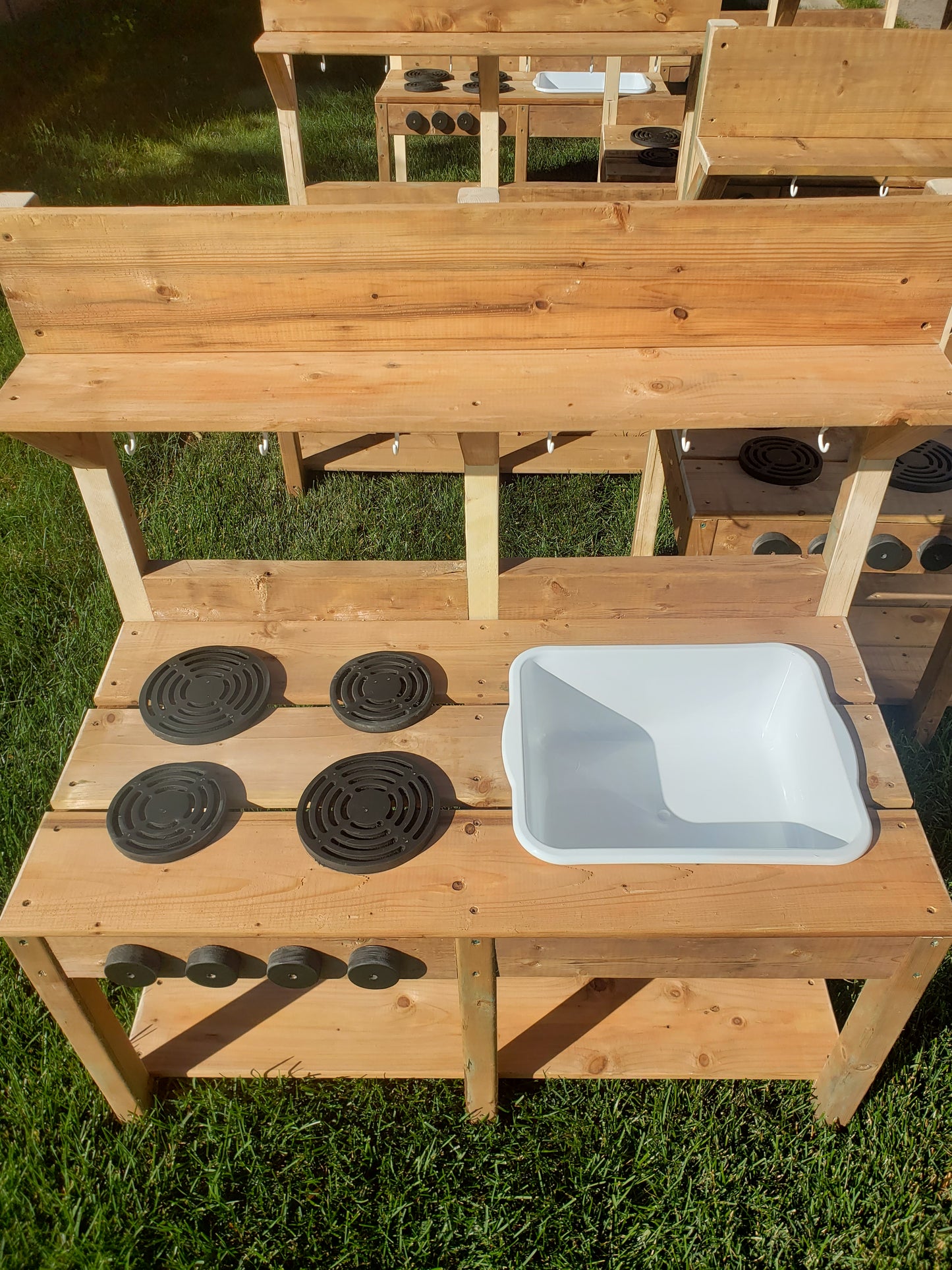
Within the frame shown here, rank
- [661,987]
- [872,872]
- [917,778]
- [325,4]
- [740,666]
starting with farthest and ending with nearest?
1. [325,4]
2. [917,778]
3. [661,987]
4. [740,666]
5. [872,872]

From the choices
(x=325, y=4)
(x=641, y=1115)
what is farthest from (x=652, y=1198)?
(x=325, y=4)

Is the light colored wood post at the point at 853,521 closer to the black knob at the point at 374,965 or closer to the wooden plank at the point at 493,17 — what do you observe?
the black knob at the point at 374,965

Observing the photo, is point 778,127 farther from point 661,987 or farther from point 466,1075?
point 466,1075

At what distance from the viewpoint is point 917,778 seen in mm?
3107

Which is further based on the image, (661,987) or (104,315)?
(661,987)

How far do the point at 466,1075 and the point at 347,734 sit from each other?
85 centimetres

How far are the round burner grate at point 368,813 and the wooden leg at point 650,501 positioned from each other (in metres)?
1.95

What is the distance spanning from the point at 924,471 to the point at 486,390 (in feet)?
6.14

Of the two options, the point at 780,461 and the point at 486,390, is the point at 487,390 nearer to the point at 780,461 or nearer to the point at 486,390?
the point at 486,390

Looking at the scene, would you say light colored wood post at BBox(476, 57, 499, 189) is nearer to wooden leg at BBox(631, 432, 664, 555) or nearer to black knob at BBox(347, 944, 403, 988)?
wooden leg at BBox(631, 432, 664, 555)

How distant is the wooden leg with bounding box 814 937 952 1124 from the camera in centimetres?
186

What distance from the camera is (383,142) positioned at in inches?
224

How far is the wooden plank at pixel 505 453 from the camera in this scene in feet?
14.3

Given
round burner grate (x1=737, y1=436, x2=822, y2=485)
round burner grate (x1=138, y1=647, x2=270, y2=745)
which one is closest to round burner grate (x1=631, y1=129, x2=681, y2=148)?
round burner grate (x1=737, y1=436, x2=822, y2=485)
